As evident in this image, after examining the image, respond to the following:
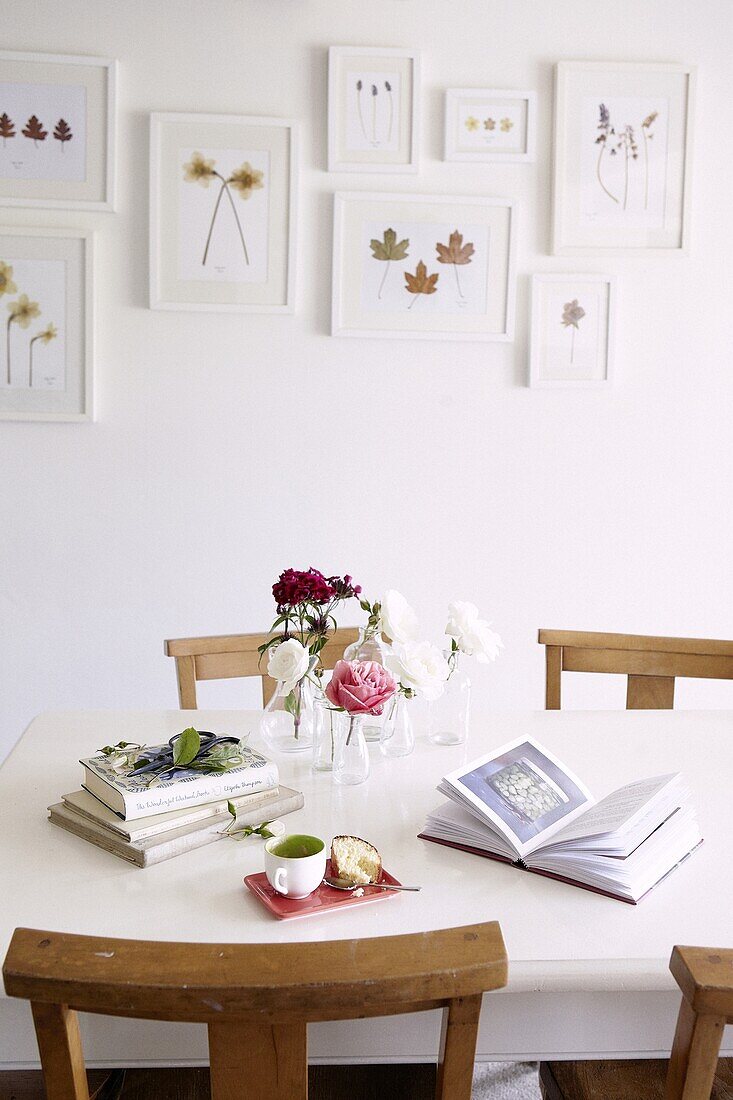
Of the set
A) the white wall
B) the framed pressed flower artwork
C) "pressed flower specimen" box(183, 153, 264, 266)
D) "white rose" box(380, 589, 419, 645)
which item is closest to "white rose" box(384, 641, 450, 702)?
"white rose" box(380, 589, 419, 645)

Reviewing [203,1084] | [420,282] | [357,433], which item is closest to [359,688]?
[203,1084]

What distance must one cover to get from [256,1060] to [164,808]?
20.8 inches

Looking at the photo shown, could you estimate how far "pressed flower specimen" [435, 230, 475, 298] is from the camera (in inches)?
103

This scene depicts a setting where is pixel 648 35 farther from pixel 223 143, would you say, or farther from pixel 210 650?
pixel 210 650

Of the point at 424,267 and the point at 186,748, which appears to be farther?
the point at 424,267

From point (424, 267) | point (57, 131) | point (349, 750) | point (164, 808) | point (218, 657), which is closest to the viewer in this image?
point (164, 808)

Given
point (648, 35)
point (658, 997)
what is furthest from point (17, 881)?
point (648, 35)

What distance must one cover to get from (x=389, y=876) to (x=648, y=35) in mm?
2412

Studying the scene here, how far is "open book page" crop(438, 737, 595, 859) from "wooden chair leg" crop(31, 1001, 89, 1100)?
0.58m

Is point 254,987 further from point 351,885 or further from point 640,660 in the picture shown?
point 640,660

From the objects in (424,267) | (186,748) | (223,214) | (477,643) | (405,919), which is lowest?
(405,919)

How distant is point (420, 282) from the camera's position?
8.57ft

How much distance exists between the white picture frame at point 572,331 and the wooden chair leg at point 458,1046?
2120 mm

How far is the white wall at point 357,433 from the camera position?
8.31ft
